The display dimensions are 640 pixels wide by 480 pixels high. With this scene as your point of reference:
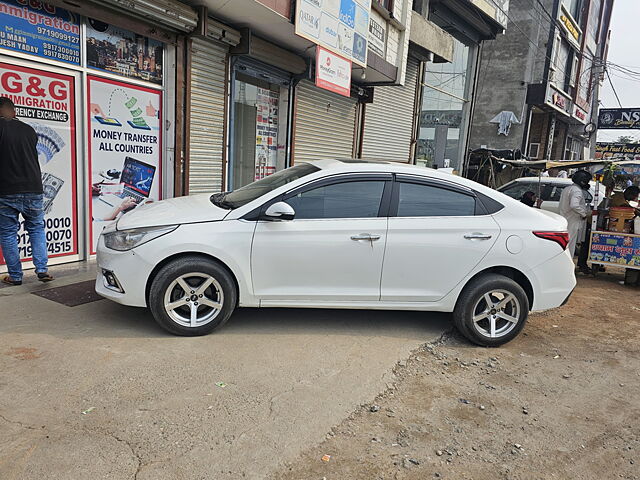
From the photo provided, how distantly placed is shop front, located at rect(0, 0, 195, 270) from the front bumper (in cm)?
245

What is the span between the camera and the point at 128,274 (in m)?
4.32

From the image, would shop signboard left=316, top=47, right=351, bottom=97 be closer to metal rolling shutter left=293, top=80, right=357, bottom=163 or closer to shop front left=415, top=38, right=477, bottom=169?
metal rolling shutter left=293, top=80, right=357, bottom=163

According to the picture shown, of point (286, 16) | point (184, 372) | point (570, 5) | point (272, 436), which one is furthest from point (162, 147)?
point (570, 5)

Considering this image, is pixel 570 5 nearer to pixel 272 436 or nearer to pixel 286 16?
pixel 286 16

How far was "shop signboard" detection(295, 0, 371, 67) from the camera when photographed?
8.33 meters

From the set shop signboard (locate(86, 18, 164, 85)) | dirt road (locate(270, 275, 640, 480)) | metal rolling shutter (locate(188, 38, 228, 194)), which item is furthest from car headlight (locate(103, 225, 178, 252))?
metal rolling shutter (locate(188, 38, 228, 194))

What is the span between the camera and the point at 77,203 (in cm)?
664

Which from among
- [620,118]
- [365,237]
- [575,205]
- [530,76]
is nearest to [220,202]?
[365,237]

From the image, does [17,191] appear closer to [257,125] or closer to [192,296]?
[192,296]

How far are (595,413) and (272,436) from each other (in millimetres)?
2386

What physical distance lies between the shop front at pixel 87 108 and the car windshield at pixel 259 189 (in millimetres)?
2467

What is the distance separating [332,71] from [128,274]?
6.57 metres

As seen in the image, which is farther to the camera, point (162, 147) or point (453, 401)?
point (162, 147)

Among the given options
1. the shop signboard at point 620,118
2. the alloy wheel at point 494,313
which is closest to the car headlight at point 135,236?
the alloy wheel at point 494,313
